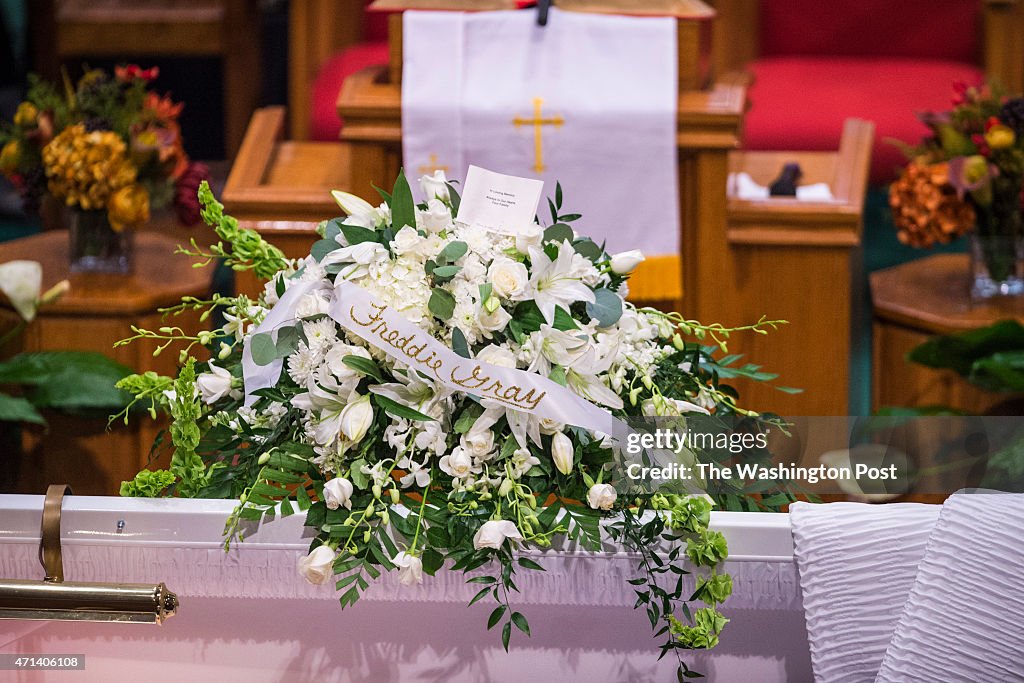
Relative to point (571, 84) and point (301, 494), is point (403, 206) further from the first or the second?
point (571, 84)

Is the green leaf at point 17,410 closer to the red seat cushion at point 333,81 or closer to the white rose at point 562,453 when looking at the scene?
the white rose at point 562,453

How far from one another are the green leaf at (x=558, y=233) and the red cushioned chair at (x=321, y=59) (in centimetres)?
232

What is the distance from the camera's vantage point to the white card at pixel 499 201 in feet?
3.76

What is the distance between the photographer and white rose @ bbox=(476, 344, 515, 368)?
1084 millimetres

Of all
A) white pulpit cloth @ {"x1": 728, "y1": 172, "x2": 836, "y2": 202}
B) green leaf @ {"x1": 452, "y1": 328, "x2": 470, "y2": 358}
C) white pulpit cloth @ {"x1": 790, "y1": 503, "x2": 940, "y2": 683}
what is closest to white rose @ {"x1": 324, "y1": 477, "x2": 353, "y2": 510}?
green leaf @ {"x1": 452, "y1": 328, "x2": 470, "y2": 358}

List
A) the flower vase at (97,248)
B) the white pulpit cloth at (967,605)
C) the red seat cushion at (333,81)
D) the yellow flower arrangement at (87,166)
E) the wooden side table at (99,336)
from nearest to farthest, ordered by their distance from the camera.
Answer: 1. the white pulpit cloth at (967,605)
2. the wooden side table at (99,336)
3. the yellow flower arrangement at (87,166)
4. the flower vase at (97,248)
5. the red seat cushion at (333,81)

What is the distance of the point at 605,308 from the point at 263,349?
33cm

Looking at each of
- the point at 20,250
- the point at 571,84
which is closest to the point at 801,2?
the point at 571,84

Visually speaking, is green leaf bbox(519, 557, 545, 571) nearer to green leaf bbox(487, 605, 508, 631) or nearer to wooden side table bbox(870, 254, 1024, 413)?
green leaf bbox(487, 605, 508, 631)

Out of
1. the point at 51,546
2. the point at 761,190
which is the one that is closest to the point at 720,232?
the point at 761,190

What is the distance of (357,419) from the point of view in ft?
3.53

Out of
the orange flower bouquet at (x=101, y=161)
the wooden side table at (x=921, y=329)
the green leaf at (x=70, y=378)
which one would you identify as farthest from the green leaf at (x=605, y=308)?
the orange flower bouquet at (x=101, y=161)

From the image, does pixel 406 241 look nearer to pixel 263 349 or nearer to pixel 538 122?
pixel 263 349

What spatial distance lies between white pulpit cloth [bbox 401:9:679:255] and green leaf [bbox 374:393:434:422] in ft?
3.59
